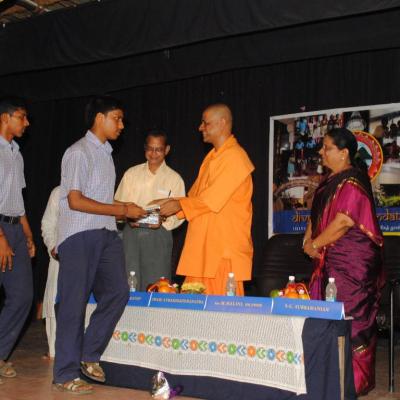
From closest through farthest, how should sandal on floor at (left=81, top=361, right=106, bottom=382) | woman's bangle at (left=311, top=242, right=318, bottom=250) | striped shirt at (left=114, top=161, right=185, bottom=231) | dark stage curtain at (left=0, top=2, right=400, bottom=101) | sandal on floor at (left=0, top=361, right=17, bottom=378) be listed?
1. sandal on floor at (left=81, top=361, right=106, bottom=382)
2. woman's bangle at (left=311, top=242, right=318, bottom=250)
3. sandal on floor at (left=0, top=361, right=17, bottom=378)
4. striped shirt at (left=114, top=161, right=185, bottom=231)
5. dark stage curtain at (left=0, top=2, right=400, bottom=101)

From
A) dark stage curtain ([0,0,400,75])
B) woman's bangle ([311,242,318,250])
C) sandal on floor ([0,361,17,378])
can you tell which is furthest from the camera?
dark stage curtain ([0,0,400,75])

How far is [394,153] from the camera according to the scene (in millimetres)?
5602

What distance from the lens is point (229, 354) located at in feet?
11.5

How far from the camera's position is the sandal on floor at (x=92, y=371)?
3.80m

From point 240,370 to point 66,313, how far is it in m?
0.96

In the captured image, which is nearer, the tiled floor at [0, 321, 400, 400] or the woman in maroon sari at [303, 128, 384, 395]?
the tiled floor at [0, 321, 400, 400]

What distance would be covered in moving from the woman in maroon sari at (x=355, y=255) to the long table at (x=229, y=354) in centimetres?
50

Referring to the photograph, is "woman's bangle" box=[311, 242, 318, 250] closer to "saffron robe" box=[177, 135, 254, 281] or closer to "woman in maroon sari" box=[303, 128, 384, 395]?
"woman in maroon sari" box=[303, 128, 384, 395]

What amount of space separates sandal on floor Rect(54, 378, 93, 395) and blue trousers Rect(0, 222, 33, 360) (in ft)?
1.56

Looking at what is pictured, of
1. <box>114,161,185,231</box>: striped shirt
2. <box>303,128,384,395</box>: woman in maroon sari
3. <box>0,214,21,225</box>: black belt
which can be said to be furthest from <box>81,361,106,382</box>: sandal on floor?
<box>114,161,185,231</box>: striped shirt

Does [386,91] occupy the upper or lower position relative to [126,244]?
upper

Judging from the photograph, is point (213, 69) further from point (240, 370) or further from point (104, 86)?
point (240, 370)

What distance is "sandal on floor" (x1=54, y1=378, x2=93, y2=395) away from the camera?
3.65 metres

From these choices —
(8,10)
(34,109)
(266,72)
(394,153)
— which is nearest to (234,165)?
(394,153)
